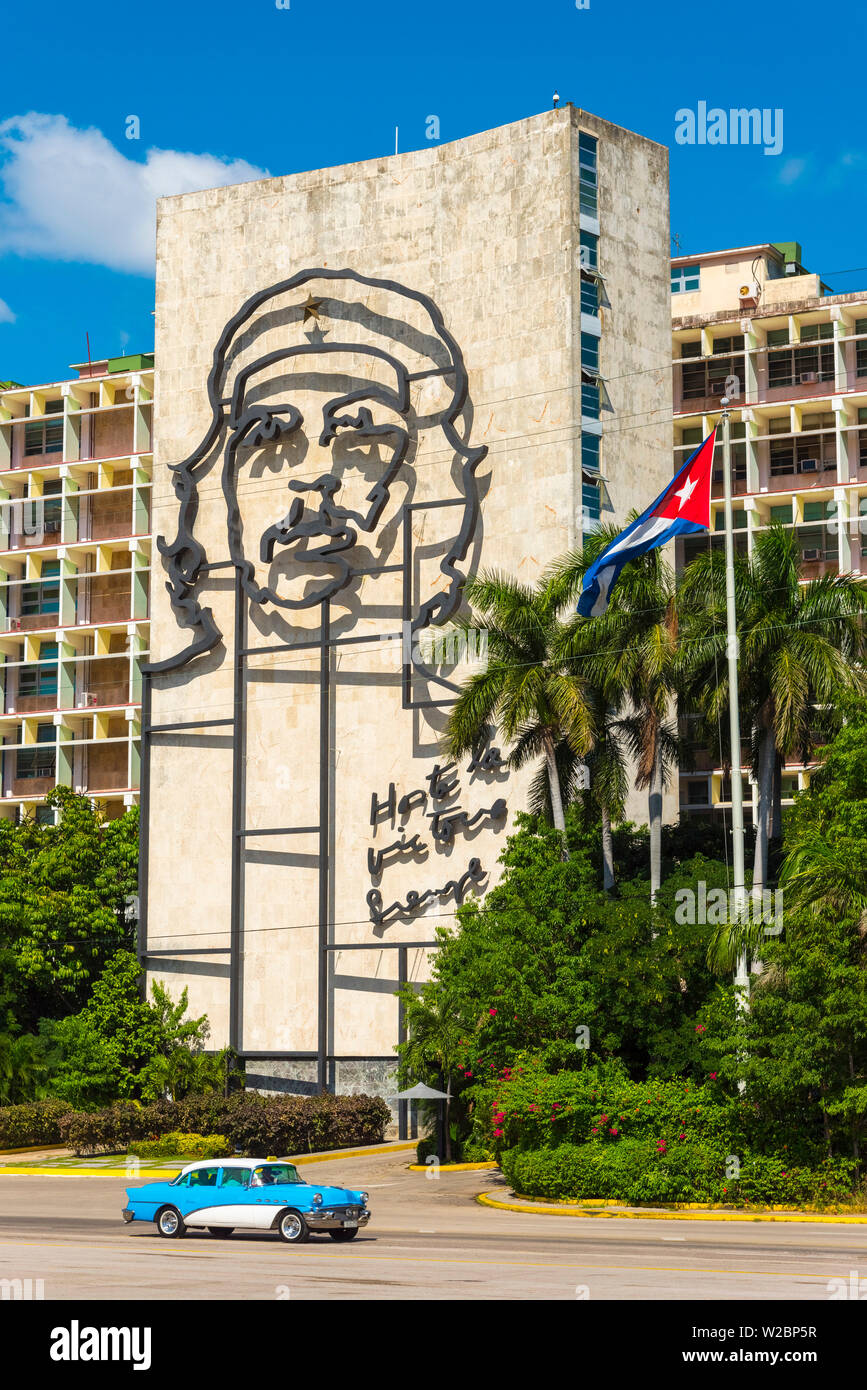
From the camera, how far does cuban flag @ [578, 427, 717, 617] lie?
128 ft

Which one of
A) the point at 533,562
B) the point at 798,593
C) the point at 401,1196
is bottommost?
the point at 401,1196

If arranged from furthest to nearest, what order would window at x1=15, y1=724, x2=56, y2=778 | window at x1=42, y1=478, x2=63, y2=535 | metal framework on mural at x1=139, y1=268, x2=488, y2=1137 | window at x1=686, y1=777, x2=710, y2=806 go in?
window at x1=42, y1=478, x2=63, y2=535
window at x1=15, y1=724, x2=56, y2=778
window at x1=686, y1=777, x2=710, y2=806
metal framework on mural at x1=139, y1=268, x2=488, y2=1137

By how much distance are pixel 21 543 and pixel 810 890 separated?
76.4 metres

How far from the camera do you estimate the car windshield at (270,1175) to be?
29.5 meters

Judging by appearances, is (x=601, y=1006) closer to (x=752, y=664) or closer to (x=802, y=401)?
(x=752, y=664)

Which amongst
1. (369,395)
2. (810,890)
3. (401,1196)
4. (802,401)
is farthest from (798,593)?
(802,401)

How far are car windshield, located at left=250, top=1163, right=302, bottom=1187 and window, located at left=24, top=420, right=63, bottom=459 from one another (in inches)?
3182

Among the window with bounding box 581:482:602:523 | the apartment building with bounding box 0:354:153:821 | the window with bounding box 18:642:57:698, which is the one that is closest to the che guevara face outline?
the window with bounding box 581:482:602:523

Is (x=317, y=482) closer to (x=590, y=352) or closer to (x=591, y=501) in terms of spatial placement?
(x=591, y=501)

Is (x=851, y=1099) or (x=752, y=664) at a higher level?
(x=752, y=664)

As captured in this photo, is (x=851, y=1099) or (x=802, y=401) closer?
(x=851, y=1099)

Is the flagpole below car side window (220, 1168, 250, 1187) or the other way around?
the other way around

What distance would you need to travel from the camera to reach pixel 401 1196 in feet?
139

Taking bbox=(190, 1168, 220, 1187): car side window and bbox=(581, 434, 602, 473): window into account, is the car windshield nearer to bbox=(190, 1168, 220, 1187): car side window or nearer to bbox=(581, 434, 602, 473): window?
bbox=(190, 1168, 220, 1187): car side window
